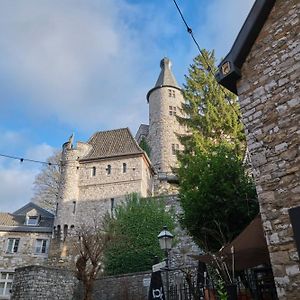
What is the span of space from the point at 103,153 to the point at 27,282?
44.4 ft

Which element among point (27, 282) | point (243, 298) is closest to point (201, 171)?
point (243, 298)

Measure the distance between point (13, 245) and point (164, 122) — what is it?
797 inches

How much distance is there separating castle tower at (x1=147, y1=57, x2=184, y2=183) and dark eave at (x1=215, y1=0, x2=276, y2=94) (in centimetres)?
2813

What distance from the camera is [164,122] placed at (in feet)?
124

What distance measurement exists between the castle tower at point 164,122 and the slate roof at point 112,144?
7224mm

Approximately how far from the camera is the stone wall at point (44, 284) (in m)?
14.8

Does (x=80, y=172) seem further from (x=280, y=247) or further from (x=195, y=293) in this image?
(x=280, y=247)

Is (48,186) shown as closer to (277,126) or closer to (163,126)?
(163,126)

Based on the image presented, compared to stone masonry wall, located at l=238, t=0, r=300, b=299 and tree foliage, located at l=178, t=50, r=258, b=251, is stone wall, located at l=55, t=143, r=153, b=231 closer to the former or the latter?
tree foliage, located at l=178, t=50, r=258, b=251

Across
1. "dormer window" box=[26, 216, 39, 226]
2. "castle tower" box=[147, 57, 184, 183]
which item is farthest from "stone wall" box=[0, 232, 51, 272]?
"castle tower" box=[147, 57, 184, 183]

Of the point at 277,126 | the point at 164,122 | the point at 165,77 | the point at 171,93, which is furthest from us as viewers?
the point at 165,77

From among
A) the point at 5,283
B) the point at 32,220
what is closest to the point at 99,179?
the point at 32,220

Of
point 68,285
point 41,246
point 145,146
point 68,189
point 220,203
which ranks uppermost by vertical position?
point 145,146

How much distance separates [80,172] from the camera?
26641 mm
